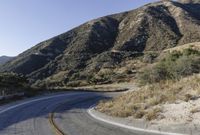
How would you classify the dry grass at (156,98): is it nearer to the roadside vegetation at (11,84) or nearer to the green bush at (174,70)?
the green bush at (174,70)

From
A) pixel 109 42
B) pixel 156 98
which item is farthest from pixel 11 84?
pixel 109 42

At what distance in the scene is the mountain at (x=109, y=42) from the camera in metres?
99.9

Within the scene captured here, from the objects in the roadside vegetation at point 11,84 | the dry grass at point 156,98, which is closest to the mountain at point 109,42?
the roadside vegetation at point 11,84

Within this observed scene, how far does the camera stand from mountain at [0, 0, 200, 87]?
99.9 meters

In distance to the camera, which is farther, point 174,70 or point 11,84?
point 11,84

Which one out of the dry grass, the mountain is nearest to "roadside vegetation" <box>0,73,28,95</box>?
the dry grass

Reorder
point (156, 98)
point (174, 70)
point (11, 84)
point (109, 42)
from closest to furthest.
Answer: point (156, 98) → point (174, 70) → point (11, 84) → point (109, 42)

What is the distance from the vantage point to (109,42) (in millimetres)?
131875

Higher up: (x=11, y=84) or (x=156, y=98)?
(x=156, y=98)

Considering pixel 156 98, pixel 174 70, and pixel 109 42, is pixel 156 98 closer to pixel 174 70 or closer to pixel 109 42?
pixel 174 70

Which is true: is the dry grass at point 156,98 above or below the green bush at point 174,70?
above

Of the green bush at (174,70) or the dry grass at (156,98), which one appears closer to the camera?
the dry grass at (156,98)

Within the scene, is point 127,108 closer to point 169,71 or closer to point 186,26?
point 169,71

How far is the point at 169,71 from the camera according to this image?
3831 centimetres
